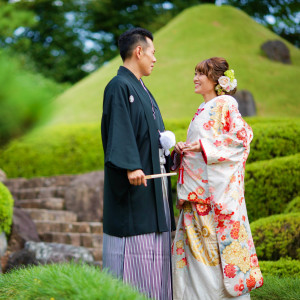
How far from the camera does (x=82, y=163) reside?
908 centimetres

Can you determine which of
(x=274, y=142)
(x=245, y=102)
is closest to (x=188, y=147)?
(x=274, y=142)

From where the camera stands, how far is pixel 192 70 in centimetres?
1444

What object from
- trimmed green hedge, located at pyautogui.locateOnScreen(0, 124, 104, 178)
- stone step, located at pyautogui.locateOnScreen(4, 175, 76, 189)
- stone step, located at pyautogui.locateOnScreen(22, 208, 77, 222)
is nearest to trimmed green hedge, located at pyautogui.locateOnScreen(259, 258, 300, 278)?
stone step, located at pyautogui.locateOnScreen(22, 208, 77, 222)

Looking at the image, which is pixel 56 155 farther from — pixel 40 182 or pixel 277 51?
pixel 277 51

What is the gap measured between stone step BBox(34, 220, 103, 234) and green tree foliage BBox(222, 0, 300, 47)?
1732cm

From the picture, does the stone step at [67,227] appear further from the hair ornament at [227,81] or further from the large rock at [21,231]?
the hair ornament at [227,81]

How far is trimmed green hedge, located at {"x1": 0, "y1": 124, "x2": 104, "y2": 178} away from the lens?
9086 mm

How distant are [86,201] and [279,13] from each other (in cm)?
1703

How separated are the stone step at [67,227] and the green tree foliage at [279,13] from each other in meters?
17.3

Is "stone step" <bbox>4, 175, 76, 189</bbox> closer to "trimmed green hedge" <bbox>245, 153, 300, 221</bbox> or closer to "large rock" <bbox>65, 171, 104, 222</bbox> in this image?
"large rock" <bbox>65, 171, 104, 222</bbox>

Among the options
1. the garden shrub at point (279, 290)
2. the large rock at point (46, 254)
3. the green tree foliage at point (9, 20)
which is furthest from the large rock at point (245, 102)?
the garden shrub at point (279, 290)

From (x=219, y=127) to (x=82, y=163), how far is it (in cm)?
658

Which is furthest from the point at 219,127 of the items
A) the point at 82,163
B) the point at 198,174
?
the point at 82,163

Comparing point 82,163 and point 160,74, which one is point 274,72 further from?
point 82,163
